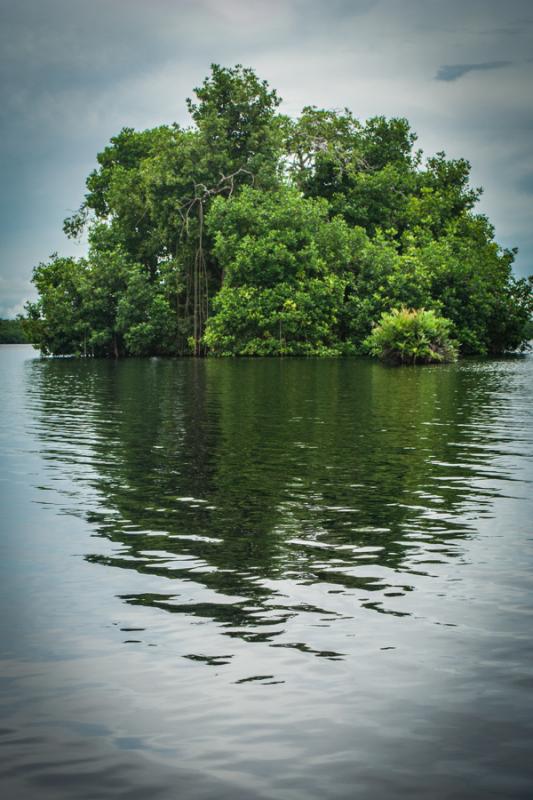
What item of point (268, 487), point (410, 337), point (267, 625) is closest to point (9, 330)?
point (410, 337)

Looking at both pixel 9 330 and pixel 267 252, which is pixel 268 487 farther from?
pixel 9 330

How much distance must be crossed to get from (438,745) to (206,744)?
1.03 meters

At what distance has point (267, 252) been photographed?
57.5 m

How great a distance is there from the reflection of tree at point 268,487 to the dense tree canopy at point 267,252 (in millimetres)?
34386

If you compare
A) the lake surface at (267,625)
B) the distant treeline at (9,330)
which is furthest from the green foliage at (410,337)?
the distant treeline at (9,330)

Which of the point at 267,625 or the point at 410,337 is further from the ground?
the point at 410,337

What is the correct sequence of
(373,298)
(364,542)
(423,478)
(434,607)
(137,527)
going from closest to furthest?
(434,607), (364,542), (137,527), (423,478), (373,298)

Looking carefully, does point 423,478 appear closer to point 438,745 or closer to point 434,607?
point 434,607

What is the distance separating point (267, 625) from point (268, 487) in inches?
205

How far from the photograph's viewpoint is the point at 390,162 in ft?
235

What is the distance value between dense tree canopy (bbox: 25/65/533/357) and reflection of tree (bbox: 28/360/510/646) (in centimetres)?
3439

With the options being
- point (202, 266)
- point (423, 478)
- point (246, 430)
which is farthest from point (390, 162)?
point (423, 478)

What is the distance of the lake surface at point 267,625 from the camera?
390 cm

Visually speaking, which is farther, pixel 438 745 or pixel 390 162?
pixel 390 162
